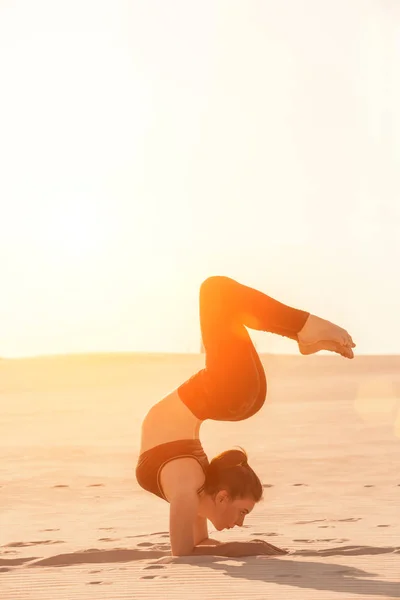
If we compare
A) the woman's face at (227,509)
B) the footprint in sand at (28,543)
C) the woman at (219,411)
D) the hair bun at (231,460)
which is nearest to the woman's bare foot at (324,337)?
the woman at (219,411)

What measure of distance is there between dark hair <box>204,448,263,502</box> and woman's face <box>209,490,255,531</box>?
1.0 inches

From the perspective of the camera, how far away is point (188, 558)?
5777 millimetres

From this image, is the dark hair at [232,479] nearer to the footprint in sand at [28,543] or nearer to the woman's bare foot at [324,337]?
the woman's bare foot at [324,337]

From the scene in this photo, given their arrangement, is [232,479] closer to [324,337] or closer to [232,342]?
[232,342]

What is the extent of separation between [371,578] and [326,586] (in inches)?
11.9

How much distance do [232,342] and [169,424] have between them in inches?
22.6

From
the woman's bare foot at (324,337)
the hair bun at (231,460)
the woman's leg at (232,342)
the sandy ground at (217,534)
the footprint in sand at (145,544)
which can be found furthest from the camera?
the footprint in sand at (145,544)

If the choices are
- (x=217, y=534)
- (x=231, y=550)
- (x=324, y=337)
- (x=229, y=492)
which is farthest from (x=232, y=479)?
(x=217, y=534)

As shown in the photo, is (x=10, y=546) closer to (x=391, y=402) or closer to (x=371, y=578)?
(x=371, y=578)

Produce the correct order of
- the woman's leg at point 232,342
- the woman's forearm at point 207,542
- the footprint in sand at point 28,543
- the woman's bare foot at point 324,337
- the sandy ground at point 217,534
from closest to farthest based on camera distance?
1. the sandy ground at point 217,534
2. the woman's bare foot at point 324,337
3. the woman's leg at point 232,342
4. the woman's forearm at point 207,542
5. the footprint in sand at point 28,543

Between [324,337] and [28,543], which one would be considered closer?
[324,337]

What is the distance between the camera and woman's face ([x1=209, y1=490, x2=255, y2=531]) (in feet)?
19.5

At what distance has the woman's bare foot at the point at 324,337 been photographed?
19.0 ft

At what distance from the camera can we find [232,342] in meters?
6.01
